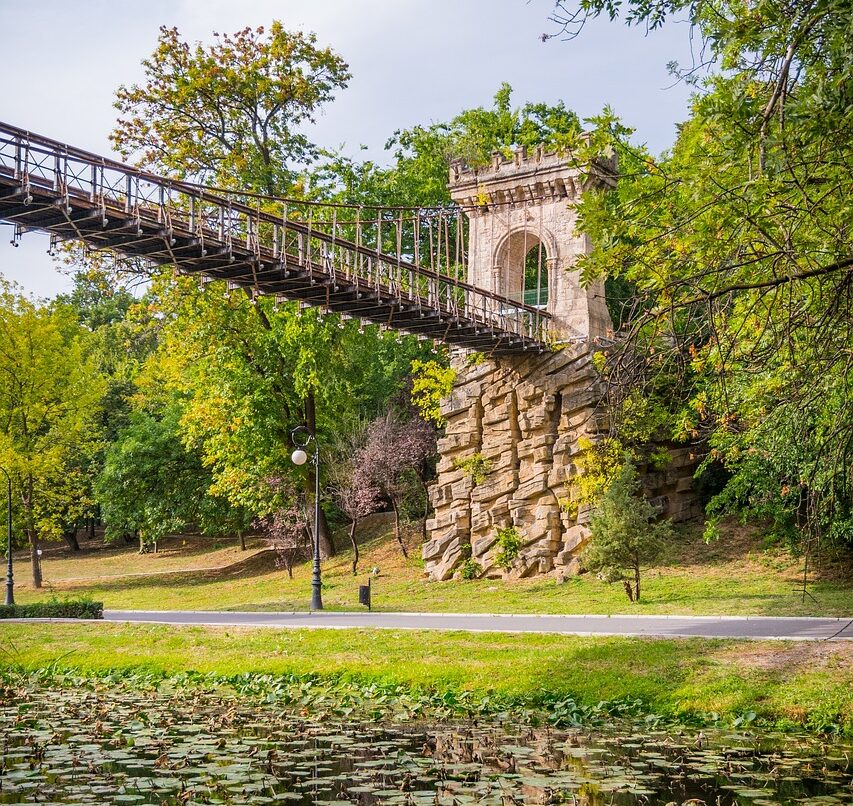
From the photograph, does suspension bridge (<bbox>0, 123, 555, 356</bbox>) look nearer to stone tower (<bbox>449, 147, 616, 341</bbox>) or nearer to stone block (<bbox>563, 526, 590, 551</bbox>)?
stone tower (<bbox>449, 147, 616, 341</bbox>)

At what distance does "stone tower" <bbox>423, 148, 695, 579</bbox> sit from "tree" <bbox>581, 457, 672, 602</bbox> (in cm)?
602

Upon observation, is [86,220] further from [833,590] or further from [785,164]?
[833,590]

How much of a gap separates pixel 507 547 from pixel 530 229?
8.62m

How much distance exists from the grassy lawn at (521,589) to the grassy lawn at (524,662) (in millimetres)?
4837

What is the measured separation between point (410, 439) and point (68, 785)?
24591 mm

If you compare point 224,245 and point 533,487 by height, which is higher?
point 224,245

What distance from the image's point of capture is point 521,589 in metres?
24.5

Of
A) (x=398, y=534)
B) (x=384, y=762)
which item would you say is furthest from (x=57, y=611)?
(x=384, y=762)

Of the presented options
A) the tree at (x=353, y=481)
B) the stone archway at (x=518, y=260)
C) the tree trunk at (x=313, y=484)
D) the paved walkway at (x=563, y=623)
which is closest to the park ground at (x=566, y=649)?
the paved walkway at (x=563, y=623)

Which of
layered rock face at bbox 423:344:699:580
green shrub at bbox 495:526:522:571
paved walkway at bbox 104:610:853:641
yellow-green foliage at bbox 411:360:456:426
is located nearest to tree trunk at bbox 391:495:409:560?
layered rock face at bbox 423:344:699:580

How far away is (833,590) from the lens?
791 inches

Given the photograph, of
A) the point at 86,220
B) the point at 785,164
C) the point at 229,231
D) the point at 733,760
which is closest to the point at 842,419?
the point at 785,164

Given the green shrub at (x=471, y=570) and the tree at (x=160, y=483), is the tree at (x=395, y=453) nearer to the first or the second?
the green shrub at (x=471, y=570)

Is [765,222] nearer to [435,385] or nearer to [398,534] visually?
[435,385]
